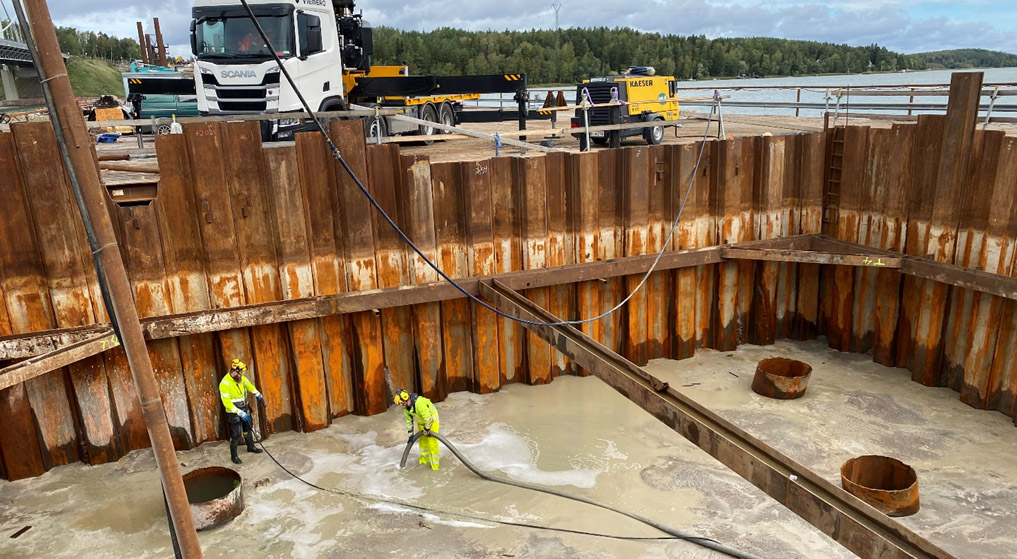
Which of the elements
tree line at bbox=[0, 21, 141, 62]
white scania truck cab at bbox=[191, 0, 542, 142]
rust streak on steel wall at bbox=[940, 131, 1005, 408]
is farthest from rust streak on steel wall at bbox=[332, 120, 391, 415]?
tree line at bbox=[0, 21, 141, 62]

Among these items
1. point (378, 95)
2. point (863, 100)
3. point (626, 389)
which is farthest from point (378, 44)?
point (626, 389)

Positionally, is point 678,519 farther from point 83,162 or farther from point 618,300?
point 83,162

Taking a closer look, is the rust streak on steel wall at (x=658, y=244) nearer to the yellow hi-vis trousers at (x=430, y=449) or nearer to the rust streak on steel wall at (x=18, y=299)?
the yellow hi-vis trousers at (x=430, y=449)

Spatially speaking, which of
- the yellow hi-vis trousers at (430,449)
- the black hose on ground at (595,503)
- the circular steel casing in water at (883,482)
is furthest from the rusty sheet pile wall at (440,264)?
the circular steel casing in water at (883,482)

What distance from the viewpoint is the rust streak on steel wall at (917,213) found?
10.1m

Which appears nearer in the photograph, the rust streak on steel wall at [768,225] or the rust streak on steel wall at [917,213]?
the rust streak on steel wall at [917,213]

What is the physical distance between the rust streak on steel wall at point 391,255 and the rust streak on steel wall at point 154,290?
2.62 m

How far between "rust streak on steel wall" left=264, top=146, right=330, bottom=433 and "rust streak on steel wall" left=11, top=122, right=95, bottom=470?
2.25m

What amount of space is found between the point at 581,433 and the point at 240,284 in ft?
16.1

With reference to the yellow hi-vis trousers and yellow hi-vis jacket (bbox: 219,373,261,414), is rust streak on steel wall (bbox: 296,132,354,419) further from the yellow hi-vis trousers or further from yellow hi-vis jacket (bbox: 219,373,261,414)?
the yellow hi-vis trousers

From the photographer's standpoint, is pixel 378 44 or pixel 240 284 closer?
pixel 240 284

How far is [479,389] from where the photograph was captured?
410 inches

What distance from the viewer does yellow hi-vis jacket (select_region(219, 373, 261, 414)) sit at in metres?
8.46

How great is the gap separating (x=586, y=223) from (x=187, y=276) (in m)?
5.62
